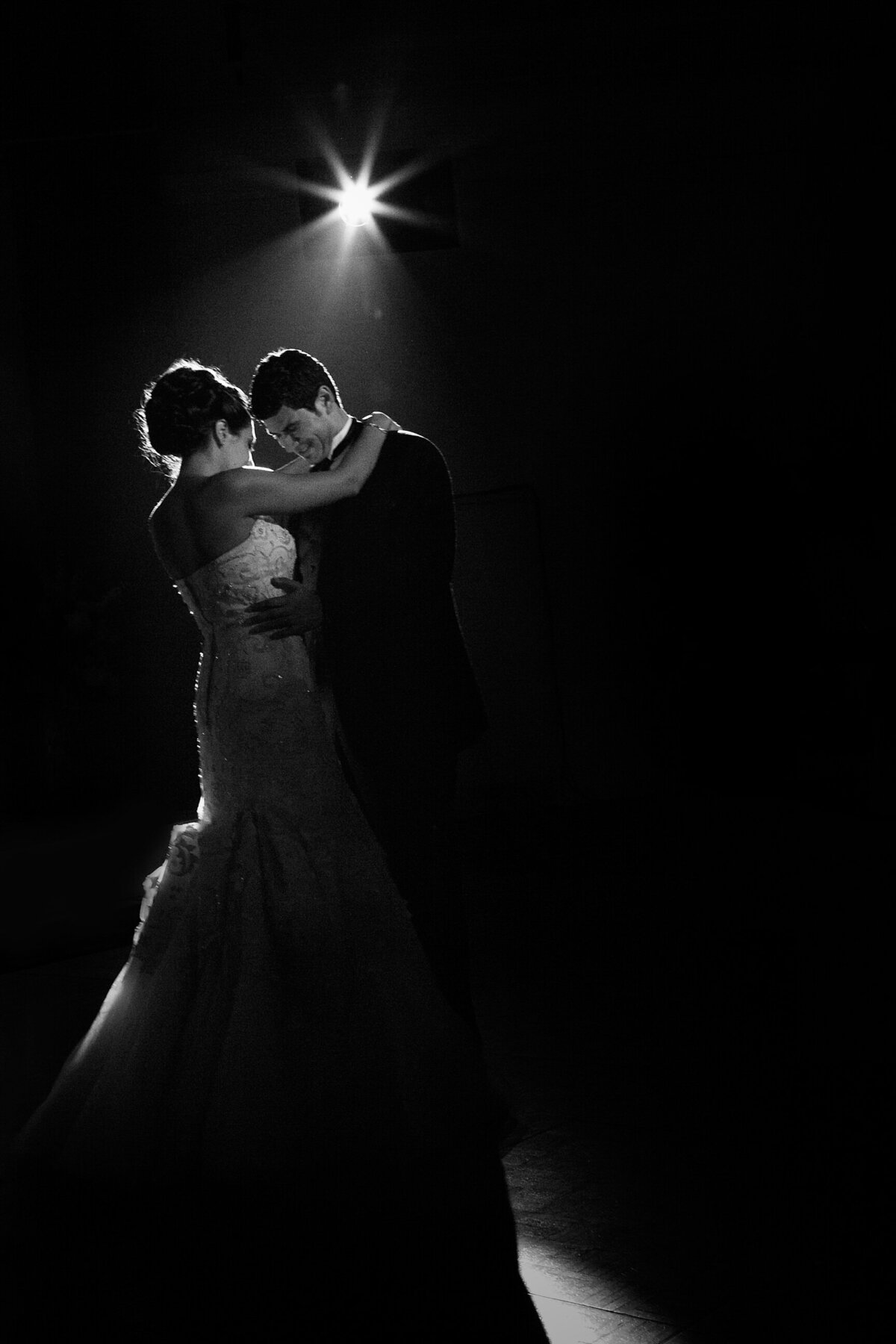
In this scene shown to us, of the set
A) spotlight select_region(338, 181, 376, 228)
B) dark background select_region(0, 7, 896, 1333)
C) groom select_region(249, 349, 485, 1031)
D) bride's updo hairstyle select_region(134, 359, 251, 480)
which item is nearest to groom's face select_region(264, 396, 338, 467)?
groom select_region(249, 349, 485, 1031)

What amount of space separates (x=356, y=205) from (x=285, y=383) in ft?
21.6

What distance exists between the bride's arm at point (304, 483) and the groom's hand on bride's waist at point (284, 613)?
0.49 feet

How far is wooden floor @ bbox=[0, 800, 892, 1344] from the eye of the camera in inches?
86.1

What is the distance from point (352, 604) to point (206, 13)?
7053mm

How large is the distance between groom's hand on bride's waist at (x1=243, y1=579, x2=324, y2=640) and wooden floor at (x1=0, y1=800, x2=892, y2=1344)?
1.13 meters

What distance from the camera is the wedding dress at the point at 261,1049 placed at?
2516 millimetres

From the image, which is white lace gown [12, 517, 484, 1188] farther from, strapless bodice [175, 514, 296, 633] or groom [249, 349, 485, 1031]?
groom [249, 349, 485, 1031]

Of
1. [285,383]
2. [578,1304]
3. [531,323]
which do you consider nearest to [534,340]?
[531,323]

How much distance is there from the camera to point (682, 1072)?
3.38 metres

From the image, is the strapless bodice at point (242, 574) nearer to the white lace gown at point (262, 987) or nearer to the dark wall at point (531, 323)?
the white lace gown at point (262, 987)

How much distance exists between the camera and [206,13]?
862 cm

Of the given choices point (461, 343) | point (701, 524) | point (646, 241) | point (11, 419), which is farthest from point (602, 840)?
point (11, 419)

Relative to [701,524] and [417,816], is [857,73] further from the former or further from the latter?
[417,816]

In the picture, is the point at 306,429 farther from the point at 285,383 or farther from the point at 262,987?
the point at 262,987
